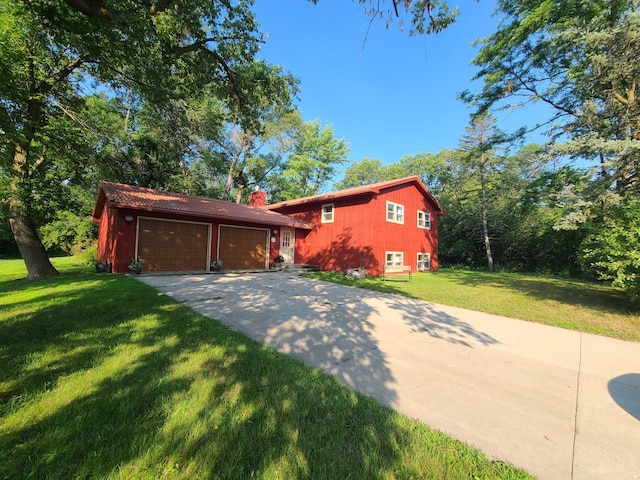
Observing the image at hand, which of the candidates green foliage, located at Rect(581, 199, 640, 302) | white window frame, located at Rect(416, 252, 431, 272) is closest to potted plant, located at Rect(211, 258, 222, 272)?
white window frame, located at Rect(416, 252, 431, 272)

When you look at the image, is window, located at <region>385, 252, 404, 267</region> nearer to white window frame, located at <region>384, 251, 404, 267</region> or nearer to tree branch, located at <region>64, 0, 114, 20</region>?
white window frame, located at <region>384, 251, 404, 267</region>

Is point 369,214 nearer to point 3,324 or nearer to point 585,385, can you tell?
point 585,385

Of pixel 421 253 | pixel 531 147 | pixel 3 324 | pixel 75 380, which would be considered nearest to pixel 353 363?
pixel 75 380

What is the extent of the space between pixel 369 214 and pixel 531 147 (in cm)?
2582

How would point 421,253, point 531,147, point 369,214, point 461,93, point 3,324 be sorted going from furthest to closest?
point 531,147, point 421,253, point 461,93, point 369,214, point 3,324

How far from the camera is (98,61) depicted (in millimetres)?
7793

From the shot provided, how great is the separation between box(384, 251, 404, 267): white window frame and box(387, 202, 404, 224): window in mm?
1808

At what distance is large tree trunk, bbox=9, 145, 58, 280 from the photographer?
902cm

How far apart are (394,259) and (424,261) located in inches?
150

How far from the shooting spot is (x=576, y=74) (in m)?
9.50

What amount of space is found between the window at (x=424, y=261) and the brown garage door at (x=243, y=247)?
9625 millimetres

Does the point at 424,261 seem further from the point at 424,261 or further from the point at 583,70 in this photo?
the point at 583,70

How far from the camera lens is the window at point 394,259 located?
1466cm

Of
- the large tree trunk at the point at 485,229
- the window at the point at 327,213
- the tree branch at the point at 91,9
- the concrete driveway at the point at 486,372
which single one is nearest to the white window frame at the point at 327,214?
the window at the point at 327,213
